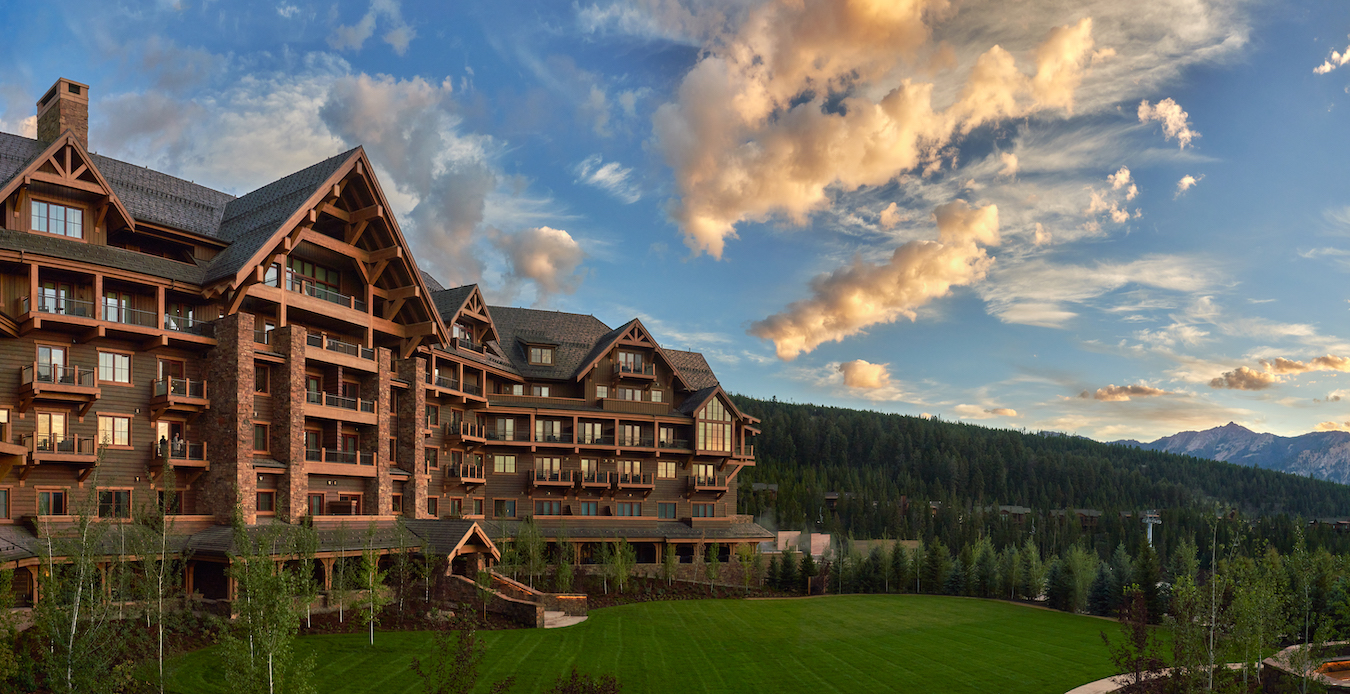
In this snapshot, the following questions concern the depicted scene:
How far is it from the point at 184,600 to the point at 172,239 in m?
15.2

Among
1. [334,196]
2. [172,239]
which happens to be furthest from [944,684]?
[172,239]

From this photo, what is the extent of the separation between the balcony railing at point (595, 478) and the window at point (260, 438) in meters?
22.0

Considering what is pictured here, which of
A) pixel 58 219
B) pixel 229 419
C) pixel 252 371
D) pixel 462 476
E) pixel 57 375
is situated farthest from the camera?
pixel 462 476

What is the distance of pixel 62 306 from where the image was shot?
101ft

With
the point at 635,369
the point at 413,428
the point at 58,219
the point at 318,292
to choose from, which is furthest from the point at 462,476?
the point at 58,219

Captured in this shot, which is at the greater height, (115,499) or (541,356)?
(541,356)

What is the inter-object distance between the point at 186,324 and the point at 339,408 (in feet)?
24.4

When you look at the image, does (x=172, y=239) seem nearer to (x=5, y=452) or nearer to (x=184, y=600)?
(x=5, y=452)

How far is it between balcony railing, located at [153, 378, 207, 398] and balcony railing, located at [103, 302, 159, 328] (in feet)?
7.38

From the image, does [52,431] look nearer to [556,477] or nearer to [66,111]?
[66,111]

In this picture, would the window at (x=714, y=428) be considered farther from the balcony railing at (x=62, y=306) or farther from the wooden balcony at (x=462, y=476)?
the balcony railing at (x=62, y=306)

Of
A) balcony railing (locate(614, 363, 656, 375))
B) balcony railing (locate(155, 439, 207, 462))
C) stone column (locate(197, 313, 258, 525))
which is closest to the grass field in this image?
stone column (locate(197, 313, 258, 525))

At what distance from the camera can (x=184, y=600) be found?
2872 cm

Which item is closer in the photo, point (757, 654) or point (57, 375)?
point (757, 654)
